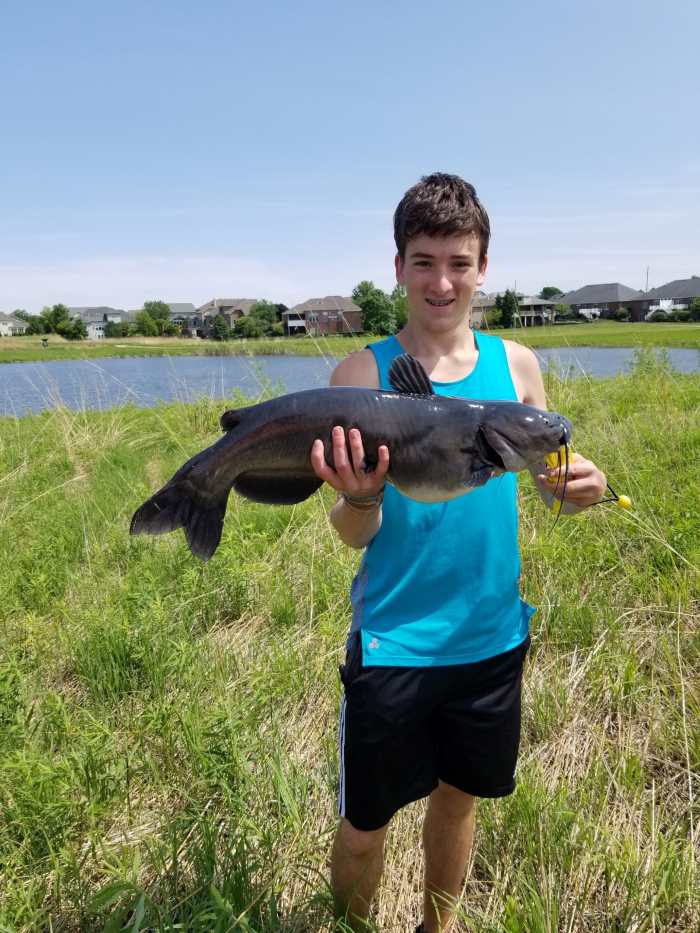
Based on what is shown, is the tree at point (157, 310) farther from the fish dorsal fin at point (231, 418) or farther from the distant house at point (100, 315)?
the fish dorsal fin at point (231, 418)

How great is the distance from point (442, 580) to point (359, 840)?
35.6 inches

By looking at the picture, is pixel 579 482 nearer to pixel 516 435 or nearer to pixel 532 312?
pixel 516 435

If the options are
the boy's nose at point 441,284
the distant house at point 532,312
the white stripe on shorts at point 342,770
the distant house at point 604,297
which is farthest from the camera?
the distant house at point 604,297

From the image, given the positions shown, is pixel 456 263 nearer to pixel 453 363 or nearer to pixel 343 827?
pixel 453 363

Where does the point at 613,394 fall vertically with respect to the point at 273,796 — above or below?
above

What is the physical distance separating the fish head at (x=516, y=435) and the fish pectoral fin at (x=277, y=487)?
1.92 feet

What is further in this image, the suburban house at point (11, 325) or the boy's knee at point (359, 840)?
the suburban house at point (11, 325)

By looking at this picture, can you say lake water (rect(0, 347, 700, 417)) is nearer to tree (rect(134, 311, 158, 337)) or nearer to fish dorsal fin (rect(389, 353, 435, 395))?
fish dorsal fin (rect(389, 353, 435, 395))

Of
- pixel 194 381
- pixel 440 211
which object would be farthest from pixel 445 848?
pixel 194 381

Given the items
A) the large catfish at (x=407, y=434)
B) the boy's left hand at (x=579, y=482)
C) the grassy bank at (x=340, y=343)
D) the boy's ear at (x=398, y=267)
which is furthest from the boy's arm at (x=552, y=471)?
the grassy bank at (x=340, y=343)

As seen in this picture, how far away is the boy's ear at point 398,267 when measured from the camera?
2238 mm

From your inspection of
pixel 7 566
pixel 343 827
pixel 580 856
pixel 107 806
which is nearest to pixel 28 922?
pixel 107 806

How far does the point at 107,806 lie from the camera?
8.09 feet

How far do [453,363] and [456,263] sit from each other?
0.35m
